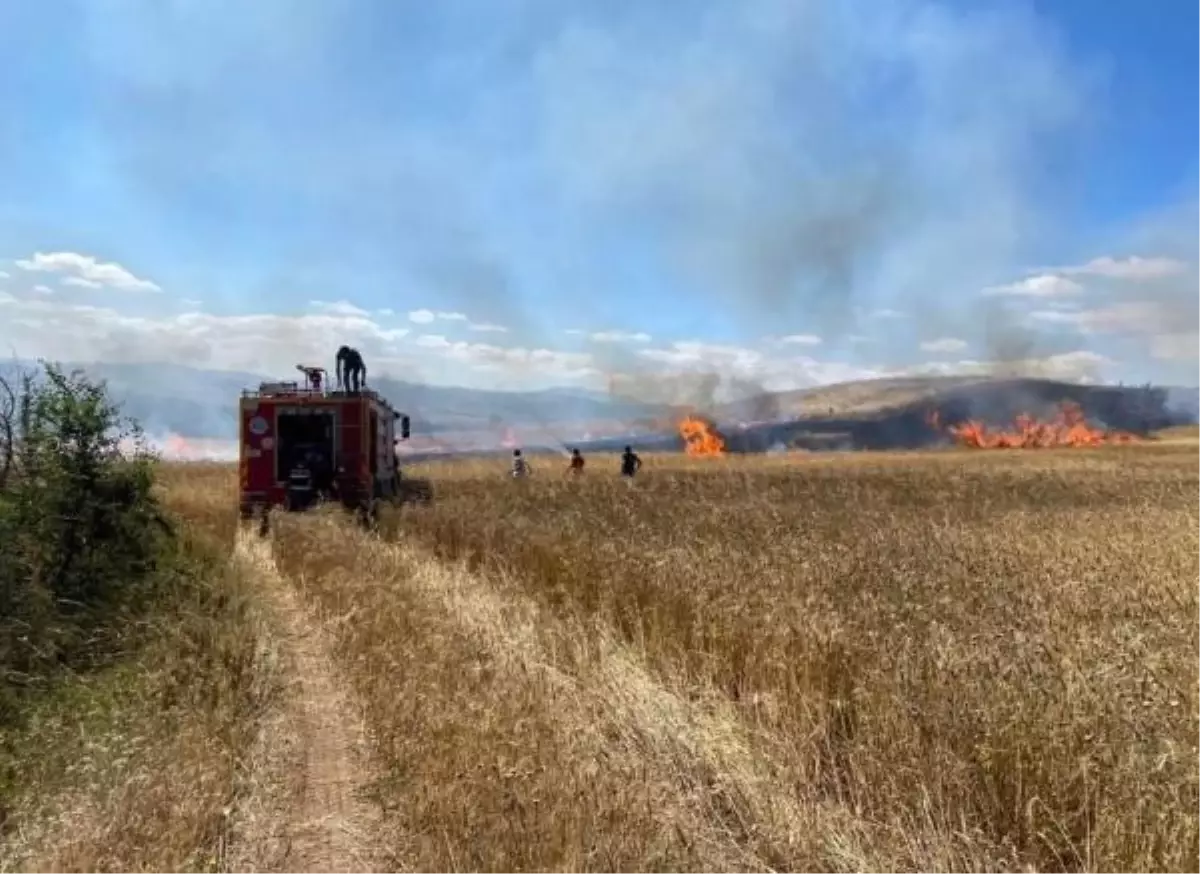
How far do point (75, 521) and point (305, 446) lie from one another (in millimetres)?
13079

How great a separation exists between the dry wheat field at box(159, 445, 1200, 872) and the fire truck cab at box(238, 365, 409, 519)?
13.7m

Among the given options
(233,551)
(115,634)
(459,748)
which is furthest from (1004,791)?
(233,551)

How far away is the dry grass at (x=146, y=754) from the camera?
4355 millimetres

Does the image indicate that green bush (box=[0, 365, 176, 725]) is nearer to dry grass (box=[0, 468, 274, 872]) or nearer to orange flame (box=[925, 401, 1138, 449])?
dry grass (box=[0, 468, 274, 872])

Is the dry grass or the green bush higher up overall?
the green bush

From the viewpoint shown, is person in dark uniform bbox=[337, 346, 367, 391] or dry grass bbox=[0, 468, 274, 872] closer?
dry grass bbox=[0, 468, 274, 872]

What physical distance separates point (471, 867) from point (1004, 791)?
2292 mm

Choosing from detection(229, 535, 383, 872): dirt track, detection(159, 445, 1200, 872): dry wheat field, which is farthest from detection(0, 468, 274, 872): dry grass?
detection(159, 445, 1200, 872): dry wheat field

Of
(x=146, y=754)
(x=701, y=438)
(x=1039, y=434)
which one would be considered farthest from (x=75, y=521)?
(x=1039, y=434)

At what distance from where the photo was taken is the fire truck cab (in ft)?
76.8

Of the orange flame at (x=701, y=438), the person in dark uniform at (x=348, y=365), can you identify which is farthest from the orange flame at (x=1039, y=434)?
the person in dark uniform at (x=348, y=365)

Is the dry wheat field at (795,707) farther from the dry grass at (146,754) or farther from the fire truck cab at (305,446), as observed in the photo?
the fire truck cab at (305,446)

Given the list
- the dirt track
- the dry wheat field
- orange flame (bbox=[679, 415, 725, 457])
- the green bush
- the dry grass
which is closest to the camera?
the dry wheat field

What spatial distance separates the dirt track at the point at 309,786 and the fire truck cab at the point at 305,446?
15.3 m
